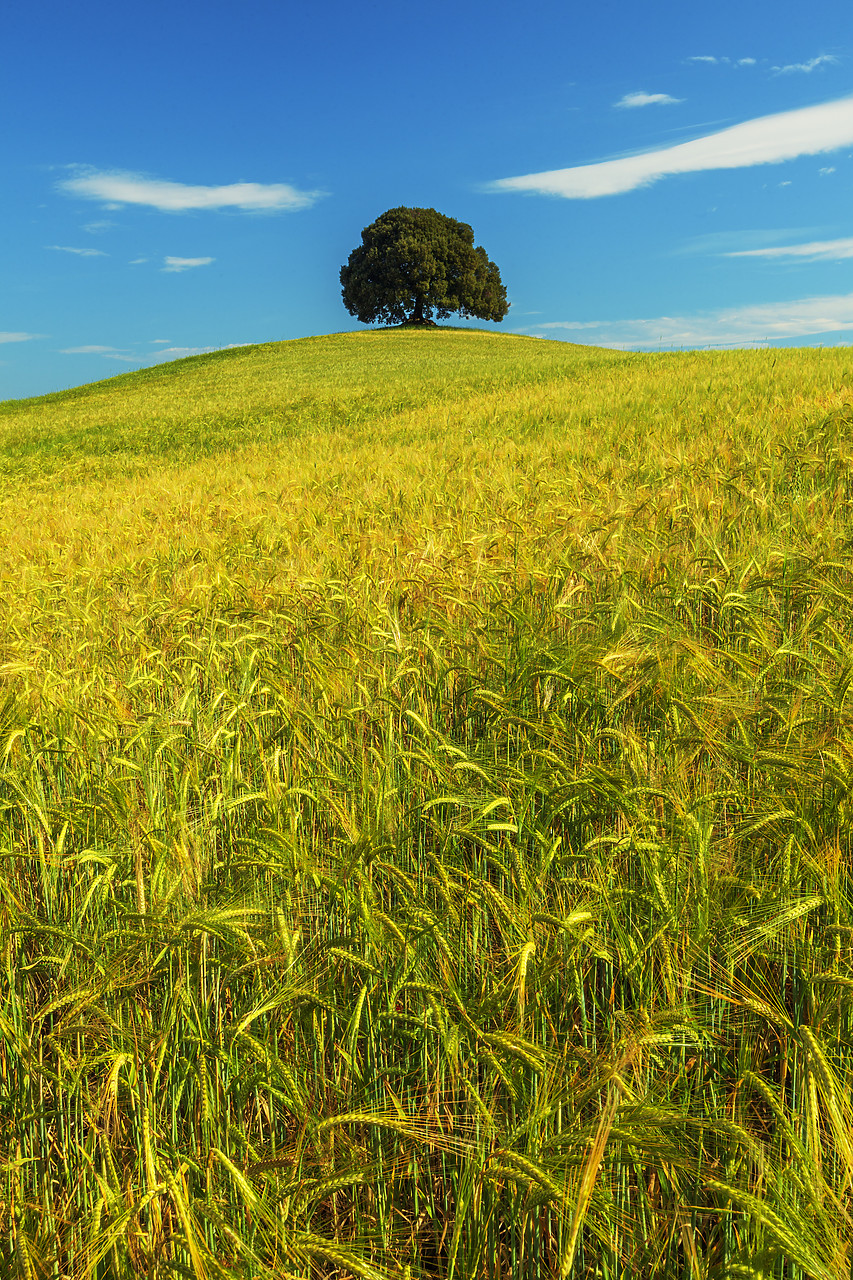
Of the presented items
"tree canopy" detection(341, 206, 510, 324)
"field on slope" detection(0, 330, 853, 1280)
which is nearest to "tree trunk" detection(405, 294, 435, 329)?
"tree canopy" detection(341, 206, 510, 324)

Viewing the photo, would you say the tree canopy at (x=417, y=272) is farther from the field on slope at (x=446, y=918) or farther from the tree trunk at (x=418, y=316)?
the field on slope at (x=446, y=918)

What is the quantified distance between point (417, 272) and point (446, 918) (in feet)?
184

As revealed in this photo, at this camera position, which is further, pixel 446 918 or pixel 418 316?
pixel 418 316

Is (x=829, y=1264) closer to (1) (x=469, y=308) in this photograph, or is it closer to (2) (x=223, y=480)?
(2) (x=223, y=480)

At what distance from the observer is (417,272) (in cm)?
5047

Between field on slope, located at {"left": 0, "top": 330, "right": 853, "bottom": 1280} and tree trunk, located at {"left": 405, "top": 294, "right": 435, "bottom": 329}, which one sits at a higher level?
tree trunk, located at {"left": 405, "top": 294, "right": 435, "bottom": 329}

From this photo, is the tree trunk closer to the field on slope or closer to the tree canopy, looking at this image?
the tree canopy

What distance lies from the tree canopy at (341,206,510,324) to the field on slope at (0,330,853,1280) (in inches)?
2109

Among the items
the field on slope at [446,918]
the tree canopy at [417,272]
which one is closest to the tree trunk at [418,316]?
the tree canopy at [417,272]

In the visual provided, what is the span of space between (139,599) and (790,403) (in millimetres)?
6955

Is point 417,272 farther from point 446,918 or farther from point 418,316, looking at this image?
point 446,918

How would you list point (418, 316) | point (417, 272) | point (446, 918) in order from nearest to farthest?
point (446, 918) < point (417, 272) < point (418, 316)

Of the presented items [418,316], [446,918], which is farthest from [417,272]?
[446,918]

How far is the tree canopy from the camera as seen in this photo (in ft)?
167
